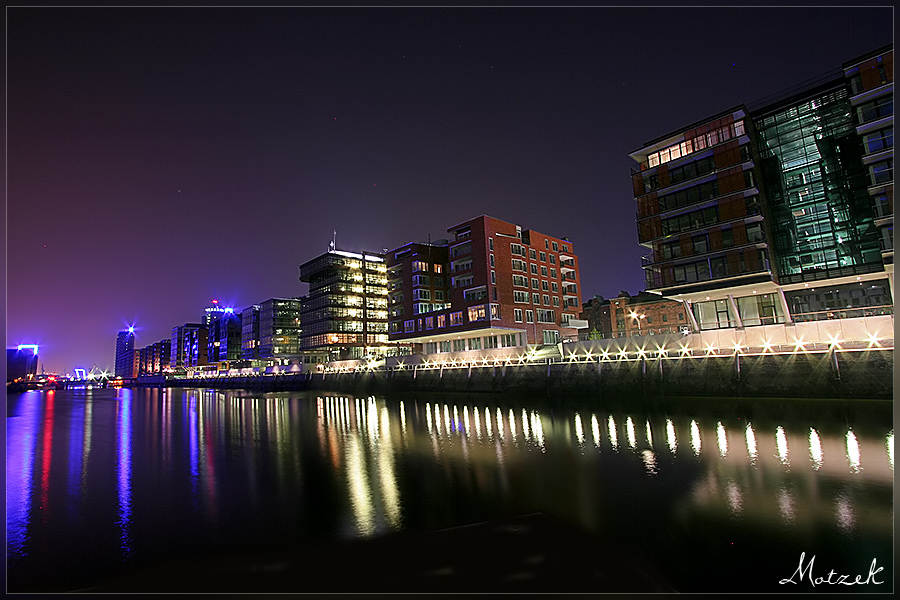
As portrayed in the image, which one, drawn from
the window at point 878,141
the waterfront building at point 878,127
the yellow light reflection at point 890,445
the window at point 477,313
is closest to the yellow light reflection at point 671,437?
the yellow light reflection at point 890,445

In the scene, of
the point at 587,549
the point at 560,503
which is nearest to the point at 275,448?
the point at 560,503

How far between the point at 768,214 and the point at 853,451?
40297 millimetres

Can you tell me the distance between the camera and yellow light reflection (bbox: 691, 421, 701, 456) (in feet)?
71.6

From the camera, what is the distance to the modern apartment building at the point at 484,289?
74750 millimetres

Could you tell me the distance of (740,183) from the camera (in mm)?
46812

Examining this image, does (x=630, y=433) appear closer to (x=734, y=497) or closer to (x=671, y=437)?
(x=671, y=437)

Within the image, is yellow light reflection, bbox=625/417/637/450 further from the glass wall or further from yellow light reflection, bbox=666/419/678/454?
the glass wall

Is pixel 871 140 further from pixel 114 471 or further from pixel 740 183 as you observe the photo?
pixel 114 471

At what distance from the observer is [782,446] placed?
21.6 metres

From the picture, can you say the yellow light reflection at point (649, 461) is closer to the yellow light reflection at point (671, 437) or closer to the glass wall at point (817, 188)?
the yellow light reflection at point (671, 437)

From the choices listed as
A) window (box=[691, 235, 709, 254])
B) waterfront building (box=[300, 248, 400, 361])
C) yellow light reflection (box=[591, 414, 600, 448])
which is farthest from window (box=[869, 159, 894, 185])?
waterfront building (box=[300, 248, 400, 361])

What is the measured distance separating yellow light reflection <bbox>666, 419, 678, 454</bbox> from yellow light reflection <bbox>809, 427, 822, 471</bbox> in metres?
5.32

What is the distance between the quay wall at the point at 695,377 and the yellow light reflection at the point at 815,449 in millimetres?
10791

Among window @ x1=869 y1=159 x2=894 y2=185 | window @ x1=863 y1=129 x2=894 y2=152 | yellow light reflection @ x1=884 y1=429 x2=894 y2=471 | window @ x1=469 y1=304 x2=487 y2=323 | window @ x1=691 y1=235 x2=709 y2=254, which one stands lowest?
yellow light reflection @ x1=884 y1=429 x2=894 y2=471
